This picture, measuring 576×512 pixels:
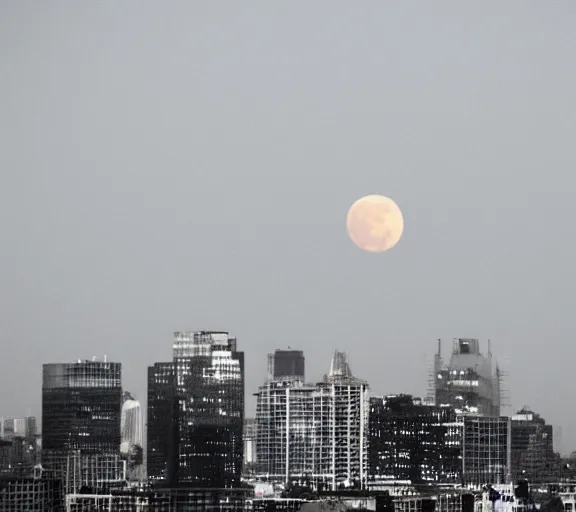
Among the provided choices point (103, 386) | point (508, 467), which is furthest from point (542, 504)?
point (103, 386)

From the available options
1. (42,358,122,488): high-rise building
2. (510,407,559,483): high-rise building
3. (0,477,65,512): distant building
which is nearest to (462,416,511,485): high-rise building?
(510,407,559,483): high-rise building

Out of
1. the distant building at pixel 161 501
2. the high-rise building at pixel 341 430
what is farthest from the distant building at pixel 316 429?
the distant building at pixel 161 501

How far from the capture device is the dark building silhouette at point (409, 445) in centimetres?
8850

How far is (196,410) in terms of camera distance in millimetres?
84125

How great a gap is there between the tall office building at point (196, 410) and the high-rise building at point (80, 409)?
5.62 ft

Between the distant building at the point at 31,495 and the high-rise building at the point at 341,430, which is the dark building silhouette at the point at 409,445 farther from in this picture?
the distant building at the point at 31,495

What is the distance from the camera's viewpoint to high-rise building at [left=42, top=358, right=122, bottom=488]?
8212 cm

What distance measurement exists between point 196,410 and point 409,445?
1050 cm

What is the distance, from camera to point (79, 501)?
7444 centimetres

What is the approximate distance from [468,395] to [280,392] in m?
12.2

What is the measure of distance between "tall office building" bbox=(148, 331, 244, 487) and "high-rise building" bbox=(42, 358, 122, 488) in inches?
67.5

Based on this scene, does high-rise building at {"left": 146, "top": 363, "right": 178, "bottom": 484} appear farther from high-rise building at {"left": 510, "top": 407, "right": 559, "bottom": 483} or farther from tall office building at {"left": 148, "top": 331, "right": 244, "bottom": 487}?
high-rise building at {"left": 510, "top": 407, "right": 559, "bottom": 483}

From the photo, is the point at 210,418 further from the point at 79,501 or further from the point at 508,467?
the point at 508,467

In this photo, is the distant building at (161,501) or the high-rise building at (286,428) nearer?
the distant building at (161,501)
